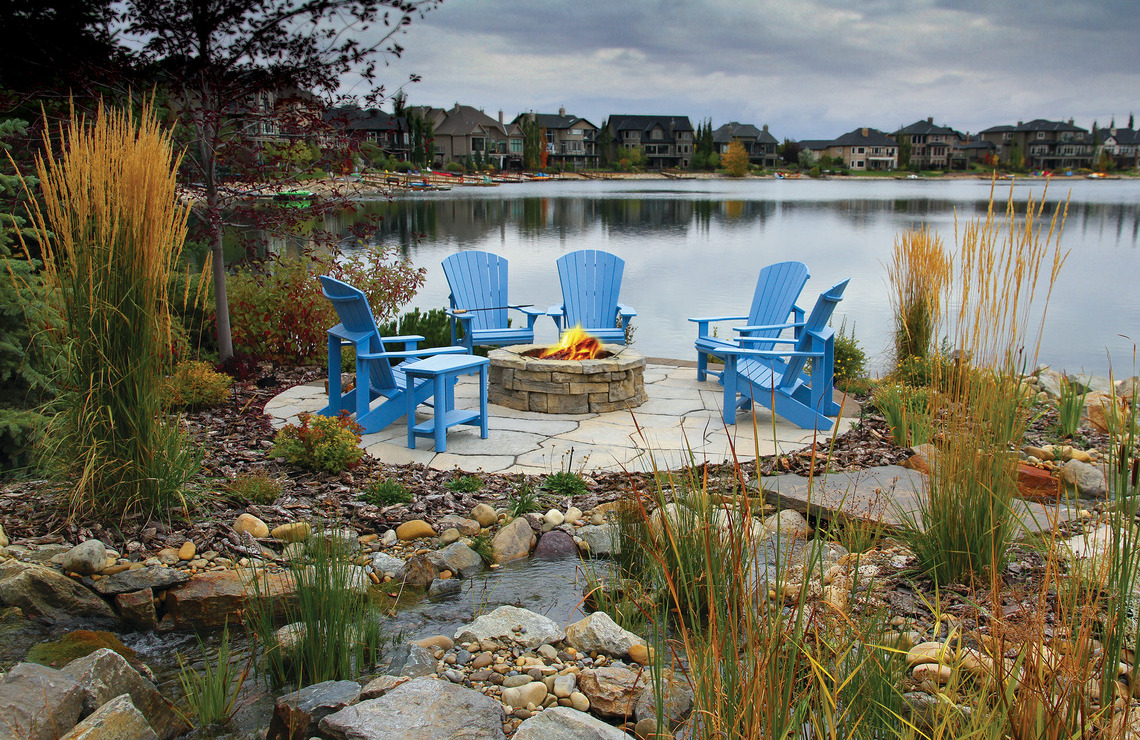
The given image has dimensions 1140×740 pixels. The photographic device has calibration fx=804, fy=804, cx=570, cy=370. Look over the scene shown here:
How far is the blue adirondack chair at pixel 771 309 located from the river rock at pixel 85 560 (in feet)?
12.5

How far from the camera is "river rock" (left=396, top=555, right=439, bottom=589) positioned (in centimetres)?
323

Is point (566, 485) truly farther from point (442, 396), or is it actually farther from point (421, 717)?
point (421, 717)

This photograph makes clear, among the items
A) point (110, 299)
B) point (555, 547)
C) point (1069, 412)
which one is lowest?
point (555, 547)

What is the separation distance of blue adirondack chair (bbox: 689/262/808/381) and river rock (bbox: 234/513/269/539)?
125 inches

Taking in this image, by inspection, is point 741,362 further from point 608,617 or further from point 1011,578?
point 608,617

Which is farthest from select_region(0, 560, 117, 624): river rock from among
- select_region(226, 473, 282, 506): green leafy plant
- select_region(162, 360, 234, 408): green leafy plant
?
select_region(162, 360, 234, 408): green leafy plant

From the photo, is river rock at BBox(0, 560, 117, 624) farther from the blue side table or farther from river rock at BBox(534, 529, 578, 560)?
the blue side table

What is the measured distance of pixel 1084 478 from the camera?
13.6 feet

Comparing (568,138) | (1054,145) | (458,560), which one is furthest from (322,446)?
(1054,145)

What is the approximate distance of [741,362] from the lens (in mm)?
5547

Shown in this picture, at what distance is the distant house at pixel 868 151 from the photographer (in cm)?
8588

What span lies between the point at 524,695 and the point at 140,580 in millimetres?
1611

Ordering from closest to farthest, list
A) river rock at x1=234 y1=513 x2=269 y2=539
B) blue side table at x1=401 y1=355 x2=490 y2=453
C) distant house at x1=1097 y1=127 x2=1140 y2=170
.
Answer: river rock at x1=234 y1=513 x2=269 y2=539, blue side table at x1=401 y1=355 x2=490 y2=453, distant house at x1=1097 y1=127 x2=1140 y2=170

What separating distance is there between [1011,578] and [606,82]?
58.8 metres
